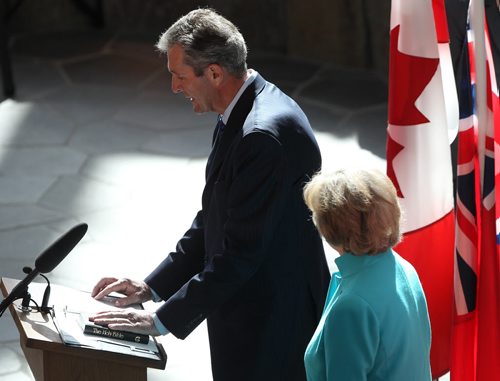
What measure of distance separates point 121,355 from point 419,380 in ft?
2.80

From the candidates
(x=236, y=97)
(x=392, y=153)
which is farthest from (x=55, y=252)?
(x=392, y=153)

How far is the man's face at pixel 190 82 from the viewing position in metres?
3.55

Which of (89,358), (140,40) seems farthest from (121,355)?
(140,40)

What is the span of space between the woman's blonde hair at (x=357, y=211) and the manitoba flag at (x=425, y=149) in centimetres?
99

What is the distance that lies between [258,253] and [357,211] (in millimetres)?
592

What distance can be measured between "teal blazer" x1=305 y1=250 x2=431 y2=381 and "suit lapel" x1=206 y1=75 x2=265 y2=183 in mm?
694

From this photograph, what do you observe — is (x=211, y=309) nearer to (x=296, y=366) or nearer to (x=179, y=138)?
(x=296, y=366)

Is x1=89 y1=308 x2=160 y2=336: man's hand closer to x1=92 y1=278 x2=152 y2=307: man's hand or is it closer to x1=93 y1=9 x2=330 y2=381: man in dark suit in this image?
x1=93 y1=9 x2=330 y2=381: man in dark suit

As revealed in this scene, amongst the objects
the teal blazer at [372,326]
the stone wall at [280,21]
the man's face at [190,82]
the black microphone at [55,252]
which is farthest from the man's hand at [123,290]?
the stone wall at [280,21]

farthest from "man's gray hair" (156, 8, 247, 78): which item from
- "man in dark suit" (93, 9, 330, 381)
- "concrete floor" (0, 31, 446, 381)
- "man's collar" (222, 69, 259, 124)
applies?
"concrete floor" (0, 31, 446, 381)

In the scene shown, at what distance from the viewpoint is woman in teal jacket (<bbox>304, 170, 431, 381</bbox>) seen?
2951mm

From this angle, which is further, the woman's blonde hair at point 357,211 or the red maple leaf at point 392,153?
the red maple leaf at point 392,153

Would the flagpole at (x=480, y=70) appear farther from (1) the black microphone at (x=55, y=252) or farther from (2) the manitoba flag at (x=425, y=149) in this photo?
(1) the black microphone at (x=55, y=252)

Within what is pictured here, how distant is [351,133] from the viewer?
27.1 ft
